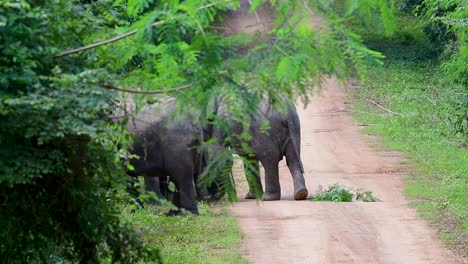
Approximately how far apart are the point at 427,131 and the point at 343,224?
1091cm

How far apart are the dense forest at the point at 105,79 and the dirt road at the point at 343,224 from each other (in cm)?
356

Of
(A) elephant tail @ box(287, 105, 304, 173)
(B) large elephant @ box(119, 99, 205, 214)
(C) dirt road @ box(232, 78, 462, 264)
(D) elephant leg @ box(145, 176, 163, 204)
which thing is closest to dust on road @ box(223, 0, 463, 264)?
(C) dirt road @ box(232, 78, 462, 264)

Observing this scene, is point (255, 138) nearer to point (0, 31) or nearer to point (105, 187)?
point (105, 187)

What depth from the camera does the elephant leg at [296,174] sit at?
1875 centimetres

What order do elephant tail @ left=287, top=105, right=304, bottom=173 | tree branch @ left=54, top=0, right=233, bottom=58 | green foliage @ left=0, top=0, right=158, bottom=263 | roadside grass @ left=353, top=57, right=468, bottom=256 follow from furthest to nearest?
elephant tail @ left=287, top=105, right=304, bottom=173
roadside grass @ left=353, top=57, right=468, bottom=256
green foliage @ left=0, top=0, right=158, bottom=263
tree branch @ left=54, top=0, right=233, bottom=58

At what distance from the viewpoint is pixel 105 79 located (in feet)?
24.8

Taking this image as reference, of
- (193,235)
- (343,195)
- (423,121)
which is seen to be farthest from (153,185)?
(423,121)

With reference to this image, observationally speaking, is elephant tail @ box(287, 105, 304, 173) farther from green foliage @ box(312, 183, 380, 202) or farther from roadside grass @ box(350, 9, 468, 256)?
roadside grass @ box(350, 9, 468, 256)

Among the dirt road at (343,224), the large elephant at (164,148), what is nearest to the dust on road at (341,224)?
the dirt road at (343,224)

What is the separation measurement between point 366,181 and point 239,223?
5.13 metres

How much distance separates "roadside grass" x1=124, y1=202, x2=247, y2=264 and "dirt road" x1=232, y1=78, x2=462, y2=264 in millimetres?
207

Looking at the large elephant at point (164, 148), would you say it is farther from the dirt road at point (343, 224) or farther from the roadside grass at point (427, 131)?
the roadside grass at point (427, 131)

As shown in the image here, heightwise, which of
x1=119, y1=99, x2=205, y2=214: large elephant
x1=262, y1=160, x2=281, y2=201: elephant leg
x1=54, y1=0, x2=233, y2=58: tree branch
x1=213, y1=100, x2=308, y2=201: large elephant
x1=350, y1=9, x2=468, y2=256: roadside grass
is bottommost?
x1=350, y1=9, x2=468, y2=256: roadside grass

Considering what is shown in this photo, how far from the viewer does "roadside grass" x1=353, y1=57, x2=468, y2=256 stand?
17.1 meters
